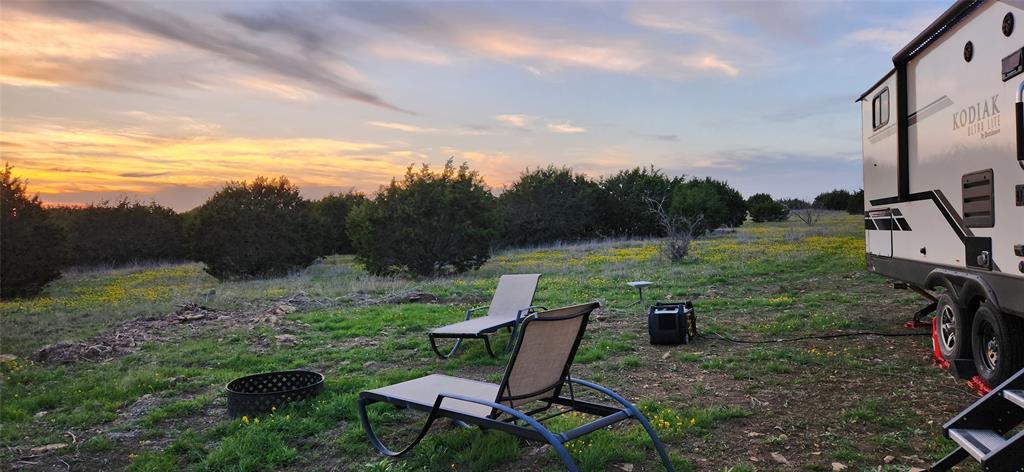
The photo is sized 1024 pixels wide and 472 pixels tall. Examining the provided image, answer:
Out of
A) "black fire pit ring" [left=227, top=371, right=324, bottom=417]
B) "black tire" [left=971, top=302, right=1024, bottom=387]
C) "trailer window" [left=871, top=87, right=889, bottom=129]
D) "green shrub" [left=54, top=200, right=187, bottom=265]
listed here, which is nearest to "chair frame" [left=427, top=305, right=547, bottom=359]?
"black fire pit ring" [left=227, top=371, right=324, bottom=417]

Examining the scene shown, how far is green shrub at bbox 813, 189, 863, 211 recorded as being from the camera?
59.8 m

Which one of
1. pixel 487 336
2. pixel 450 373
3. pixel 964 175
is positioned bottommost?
pixel 450 373

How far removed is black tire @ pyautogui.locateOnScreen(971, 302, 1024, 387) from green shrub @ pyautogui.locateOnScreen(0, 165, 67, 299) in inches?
863

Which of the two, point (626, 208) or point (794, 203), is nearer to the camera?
point (626, 208)

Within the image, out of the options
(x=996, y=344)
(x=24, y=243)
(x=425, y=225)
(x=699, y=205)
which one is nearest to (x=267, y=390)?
(x=996, y=344)

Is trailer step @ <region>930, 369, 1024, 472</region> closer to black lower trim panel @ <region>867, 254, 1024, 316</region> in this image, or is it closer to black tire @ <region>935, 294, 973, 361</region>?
black lower trim panel @ <region>867, 254, 1024, 316</region>

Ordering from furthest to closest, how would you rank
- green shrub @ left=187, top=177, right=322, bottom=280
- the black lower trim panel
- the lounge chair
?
green shrub @ left=187, top=177, right=322, bottom=280 → the lounge chair → the black lower trim panel

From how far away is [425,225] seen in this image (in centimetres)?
2011

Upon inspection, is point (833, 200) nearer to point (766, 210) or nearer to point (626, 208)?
point (766, 210)

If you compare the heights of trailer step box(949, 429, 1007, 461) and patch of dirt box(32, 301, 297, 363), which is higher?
trailer step box(949, 429, 1007, 461)

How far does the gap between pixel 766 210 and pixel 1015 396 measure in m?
53.6

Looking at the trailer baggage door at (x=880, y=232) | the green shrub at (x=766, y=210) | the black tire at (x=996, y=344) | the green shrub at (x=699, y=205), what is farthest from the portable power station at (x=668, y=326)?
the green shrub at (x=766, y=210)

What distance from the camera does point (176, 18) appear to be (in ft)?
32.0

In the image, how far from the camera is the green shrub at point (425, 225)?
20.1m
